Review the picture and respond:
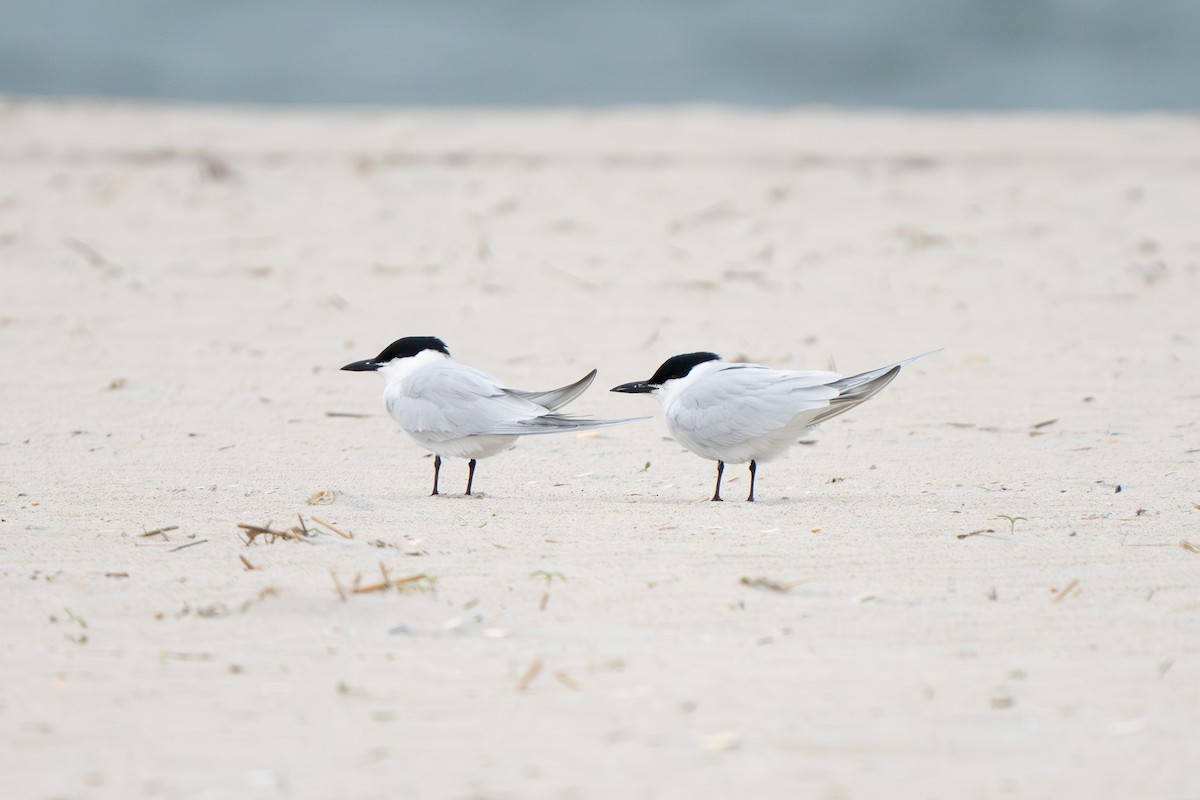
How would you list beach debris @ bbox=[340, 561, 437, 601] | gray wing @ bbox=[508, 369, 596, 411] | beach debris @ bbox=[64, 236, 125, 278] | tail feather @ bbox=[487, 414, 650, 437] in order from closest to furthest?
1. beach debris @ bbox=[340, 561, 437, 601]
2. tail feather @ bbox=[487, 414, 650, 437]
3. gray wing @ bbox=[508, 369, 596, 411]
4. beach debris @ bbox=[64, 236, 125, 278]

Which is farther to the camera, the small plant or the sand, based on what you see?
the small plant

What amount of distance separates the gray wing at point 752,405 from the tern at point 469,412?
278 mm

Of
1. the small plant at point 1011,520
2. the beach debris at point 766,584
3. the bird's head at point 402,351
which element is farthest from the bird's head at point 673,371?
the beach debris at point 766,584

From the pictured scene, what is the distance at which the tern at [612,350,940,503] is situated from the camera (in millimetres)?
4559

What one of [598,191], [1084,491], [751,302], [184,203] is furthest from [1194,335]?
[184,203]

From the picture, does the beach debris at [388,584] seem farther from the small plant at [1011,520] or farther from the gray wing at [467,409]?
the small plant at [1011,520]

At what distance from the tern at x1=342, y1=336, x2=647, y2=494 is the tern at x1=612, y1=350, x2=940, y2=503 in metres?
0.26

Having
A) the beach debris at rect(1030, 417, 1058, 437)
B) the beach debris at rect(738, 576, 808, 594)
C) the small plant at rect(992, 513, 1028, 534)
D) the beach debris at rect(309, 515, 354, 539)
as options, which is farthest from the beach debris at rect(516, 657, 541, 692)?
the beach debris at rect(1030, 417, 1058, 437)

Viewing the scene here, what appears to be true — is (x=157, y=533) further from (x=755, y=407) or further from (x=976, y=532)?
(x=976, y=532)

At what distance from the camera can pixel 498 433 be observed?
4.73 meters

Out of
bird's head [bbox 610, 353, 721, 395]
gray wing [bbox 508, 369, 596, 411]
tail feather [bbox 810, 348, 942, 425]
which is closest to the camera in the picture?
tail feather [bbox 810, 348, 942, 425]

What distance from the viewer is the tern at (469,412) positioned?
4723 mm

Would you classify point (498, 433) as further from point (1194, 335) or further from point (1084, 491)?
point (1194, 335)

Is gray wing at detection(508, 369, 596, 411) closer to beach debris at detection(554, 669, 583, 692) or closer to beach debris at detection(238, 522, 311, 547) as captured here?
beach debris at detection(238, 522, 311, 547)
